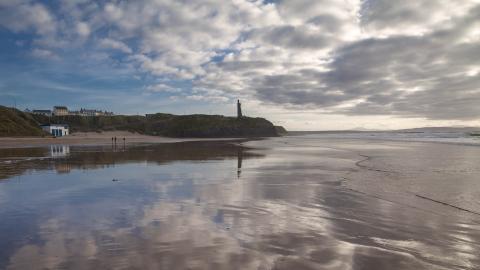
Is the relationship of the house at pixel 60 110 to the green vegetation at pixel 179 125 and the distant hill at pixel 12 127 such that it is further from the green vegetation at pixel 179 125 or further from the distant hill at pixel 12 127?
the distant hill at pixel 12 127

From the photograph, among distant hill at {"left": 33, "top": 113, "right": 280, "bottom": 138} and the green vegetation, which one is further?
distant hill at {"left": 33, "top": 113, "right": 280, "bottom": 138}

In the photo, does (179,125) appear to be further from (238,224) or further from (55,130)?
(238,224)

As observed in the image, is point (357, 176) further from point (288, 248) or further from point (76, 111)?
point (76, 111)

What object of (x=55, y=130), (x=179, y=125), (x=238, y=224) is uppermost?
(x=179, y=125)

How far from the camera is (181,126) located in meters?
113

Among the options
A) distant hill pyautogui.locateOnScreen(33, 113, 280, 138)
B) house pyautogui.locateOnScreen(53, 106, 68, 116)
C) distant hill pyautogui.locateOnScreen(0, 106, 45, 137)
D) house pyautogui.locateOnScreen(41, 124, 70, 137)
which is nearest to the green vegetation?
distant hill pyautogui.locateOnScreen(33, 113, 280, 138)

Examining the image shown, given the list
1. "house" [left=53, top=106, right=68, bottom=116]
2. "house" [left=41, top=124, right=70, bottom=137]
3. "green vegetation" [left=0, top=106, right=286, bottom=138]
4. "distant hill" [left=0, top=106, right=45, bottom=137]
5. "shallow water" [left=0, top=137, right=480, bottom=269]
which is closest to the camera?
"shallow water" [left=0, top=137, right=480, bottom=269]

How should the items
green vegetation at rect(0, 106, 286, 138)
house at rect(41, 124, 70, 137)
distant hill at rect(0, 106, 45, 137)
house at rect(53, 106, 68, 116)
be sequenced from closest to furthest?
distant hill at rect(0, 106, 45, 137), house at rect(41, 124, 70, 137), green vegetation at rect(0, 106, 286, 138), house at rect(53, 106, 68, 116)

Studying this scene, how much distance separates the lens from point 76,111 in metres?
166

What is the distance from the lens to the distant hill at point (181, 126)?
109938 millimetres

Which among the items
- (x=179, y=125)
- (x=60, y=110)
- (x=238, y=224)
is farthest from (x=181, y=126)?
(x=238, y=224)

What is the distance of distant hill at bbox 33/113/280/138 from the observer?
4328 inches

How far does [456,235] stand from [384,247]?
6.80ft

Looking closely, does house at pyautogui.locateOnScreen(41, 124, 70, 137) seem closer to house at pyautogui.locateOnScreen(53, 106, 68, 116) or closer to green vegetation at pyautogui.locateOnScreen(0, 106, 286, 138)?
green vegetation at pyautogui.locateOnScreen(0, 106, 286, 138)
